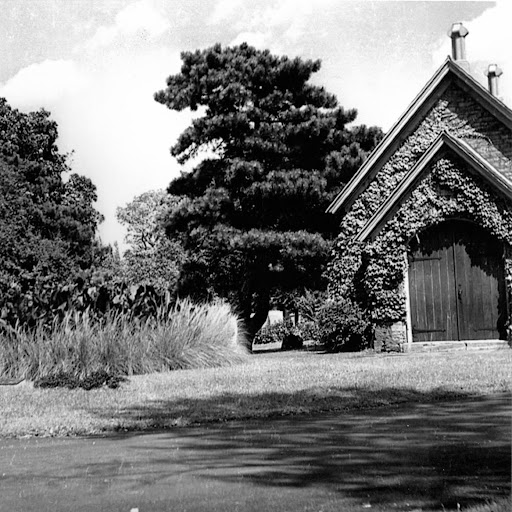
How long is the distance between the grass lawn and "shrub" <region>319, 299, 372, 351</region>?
21.1 feet

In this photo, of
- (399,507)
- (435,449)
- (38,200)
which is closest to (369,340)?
(435,449)

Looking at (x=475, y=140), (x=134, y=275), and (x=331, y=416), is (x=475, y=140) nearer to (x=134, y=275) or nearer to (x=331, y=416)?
(x=331, y=416)

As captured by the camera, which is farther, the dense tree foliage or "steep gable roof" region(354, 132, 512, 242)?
the dense tree foliage

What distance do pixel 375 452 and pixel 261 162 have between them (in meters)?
20.1

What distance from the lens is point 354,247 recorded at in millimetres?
21734

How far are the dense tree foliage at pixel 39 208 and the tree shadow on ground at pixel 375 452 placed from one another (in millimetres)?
20896

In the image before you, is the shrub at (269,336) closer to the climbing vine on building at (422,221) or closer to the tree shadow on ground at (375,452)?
the climbing vine on building at (422,221)

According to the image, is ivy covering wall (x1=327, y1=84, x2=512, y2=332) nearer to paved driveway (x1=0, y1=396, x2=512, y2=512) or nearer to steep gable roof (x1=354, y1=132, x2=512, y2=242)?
steep gable roof (x1=354, y1=132, x2=512, y2=242)

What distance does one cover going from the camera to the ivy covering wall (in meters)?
18.3

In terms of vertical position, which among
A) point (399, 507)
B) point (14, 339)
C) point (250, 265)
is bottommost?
point (399, 507)

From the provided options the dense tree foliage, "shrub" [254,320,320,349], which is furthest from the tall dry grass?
the dense tree foliage

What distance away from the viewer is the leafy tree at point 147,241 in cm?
6134

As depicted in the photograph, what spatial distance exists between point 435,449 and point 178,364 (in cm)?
918

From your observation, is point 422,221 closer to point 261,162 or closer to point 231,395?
point 261,162
